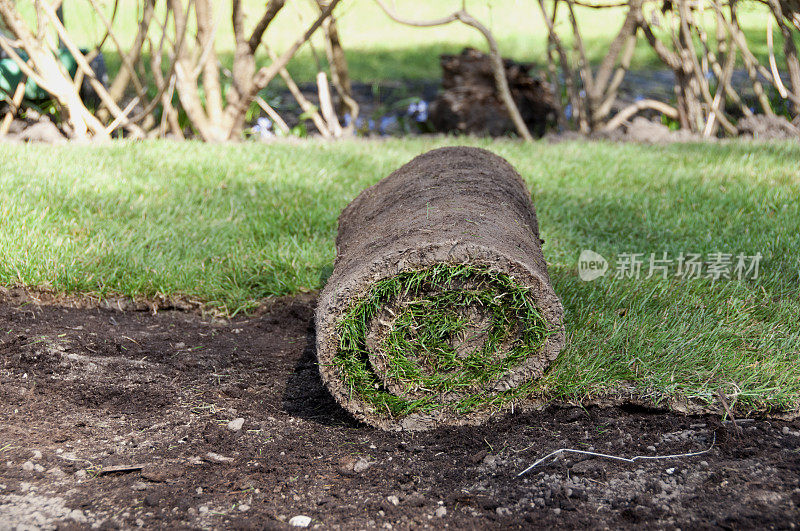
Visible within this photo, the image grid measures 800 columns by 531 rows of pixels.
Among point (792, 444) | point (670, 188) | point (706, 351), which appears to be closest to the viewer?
point (792, 444)

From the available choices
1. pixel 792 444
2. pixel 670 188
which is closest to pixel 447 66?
pixel 670 188

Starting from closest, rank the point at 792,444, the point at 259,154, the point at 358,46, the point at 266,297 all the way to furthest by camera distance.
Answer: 1. the point at 792,444
2. the point at 266,297
3. the point at 259,154
4. the point at 358,46

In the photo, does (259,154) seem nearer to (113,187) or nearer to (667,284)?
(113,187)

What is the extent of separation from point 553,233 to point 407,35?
331 inches

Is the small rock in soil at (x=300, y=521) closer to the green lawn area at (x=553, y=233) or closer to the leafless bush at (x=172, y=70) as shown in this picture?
the green lawn area at (x=553, y=233)

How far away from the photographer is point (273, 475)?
199 centimetres

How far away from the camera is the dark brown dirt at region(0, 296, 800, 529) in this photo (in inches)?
70.5

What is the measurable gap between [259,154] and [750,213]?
3.46 meters

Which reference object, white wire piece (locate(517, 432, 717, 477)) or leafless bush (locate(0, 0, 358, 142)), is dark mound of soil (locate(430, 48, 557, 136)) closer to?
leafless bush (locate(0, 0, 358, 142))

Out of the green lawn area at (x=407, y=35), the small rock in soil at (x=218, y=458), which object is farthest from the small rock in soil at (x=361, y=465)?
the green lawn area at (x=407, y=35)

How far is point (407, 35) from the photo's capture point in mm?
11406

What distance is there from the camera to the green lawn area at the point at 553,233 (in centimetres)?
257

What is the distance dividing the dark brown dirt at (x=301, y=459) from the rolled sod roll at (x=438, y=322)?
12cm

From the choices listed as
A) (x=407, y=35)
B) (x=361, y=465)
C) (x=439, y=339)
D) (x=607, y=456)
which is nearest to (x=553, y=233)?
(x=439, y=339)
